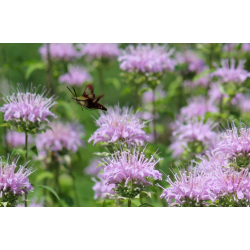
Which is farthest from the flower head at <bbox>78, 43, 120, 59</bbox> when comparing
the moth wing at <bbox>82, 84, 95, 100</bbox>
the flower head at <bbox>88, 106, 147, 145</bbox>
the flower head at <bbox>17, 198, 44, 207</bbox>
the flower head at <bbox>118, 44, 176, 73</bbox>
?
the flower head at <bbox>17, 198, 44, 207</bbox>

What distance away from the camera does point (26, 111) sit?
6.53 ft

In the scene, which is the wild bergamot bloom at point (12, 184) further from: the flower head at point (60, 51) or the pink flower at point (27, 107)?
the flower head at point (60, 51)

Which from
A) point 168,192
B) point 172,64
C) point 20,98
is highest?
point 172,64

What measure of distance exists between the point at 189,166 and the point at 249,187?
1.37 feet

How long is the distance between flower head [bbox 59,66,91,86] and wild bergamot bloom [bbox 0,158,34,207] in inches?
32.2

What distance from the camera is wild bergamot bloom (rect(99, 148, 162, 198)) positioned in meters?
1.78

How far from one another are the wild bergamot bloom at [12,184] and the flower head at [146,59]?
2.43 feet

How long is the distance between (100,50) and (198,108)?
2.19 feet

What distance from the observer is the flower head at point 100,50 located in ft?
8.76

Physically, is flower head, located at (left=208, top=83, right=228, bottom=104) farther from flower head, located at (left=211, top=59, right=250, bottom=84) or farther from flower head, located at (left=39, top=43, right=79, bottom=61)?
flower head, located at (left=39, top=43, right=79, bottom=61)

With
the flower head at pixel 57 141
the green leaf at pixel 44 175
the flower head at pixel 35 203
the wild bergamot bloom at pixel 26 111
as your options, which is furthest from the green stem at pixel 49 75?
the flower head at pixel 35 203

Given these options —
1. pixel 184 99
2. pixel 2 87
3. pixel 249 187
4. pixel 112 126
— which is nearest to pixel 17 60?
pixel 2 87

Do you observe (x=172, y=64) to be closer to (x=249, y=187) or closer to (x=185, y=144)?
(x=185, y=144)

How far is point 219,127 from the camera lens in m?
2.32
